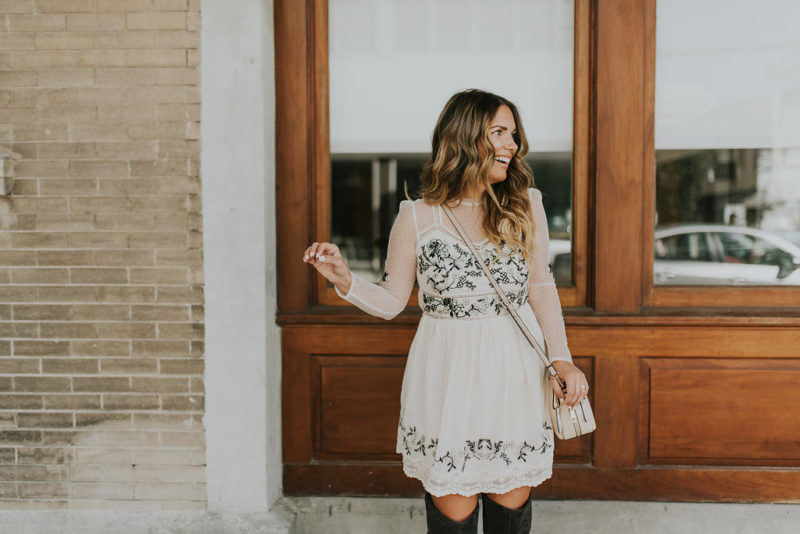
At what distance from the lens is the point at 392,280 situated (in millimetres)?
2338

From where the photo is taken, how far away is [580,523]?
3195 mm

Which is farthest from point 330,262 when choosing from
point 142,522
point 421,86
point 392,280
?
point 142,522

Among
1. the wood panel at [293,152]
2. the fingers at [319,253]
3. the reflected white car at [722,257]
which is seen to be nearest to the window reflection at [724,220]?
the reflected white car at [722,257]

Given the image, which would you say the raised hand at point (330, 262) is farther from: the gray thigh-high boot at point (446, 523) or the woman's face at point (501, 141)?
the gray thigh-high boot at point (446, 523)

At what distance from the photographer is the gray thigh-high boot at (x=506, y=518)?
7.70ft

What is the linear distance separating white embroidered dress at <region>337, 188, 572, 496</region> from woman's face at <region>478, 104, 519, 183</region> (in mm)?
166

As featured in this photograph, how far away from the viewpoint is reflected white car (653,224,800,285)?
3328 millimetres

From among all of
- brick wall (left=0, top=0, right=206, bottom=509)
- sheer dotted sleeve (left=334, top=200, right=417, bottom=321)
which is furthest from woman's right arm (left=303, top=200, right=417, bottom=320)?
brick wall (left=0, top=0, right=206, bottom=509)

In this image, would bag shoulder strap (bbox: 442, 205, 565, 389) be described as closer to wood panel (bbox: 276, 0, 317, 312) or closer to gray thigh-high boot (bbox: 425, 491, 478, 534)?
gray thigh-high boot (bbox: 425, 491, 478, 534)

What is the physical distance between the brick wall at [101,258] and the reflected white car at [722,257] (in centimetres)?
229

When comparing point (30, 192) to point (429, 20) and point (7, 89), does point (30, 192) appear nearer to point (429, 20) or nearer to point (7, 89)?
point (7, 89)

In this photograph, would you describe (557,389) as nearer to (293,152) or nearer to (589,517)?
(589,517)

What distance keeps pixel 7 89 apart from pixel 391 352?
218cm

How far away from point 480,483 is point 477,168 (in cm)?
107
